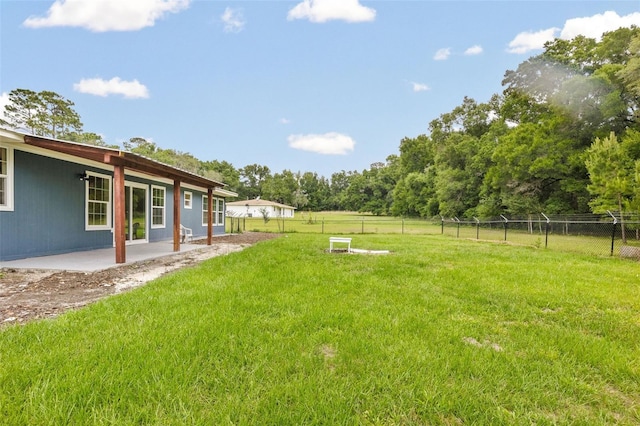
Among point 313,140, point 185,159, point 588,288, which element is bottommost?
point 588,288

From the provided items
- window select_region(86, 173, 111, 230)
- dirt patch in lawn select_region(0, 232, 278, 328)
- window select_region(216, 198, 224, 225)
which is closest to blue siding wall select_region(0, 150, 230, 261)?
Result: window select_region(86, 173, 111, 230)

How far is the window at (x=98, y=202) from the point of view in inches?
301

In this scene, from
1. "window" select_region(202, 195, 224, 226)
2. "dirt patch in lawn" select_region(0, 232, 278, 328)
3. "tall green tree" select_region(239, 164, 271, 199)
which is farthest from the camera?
"tall green tree" select_region(239, 164, 271, 199)

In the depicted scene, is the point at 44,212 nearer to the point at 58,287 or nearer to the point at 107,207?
the point at 107,207

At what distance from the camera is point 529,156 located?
20.6 m

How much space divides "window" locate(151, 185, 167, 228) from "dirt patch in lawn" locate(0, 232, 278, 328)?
4568mm

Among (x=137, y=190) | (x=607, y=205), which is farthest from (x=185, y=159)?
(x=607, y=205)

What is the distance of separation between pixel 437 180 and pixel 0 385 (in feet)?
114

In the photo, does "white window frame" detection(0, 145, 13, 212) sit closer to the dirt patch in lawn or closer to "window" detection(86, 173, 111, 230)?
the dirt patch in lawn

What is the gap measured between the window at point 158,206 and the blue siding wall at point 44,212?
8.81 ft

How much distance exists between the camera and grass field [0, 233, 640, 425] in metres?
1.72

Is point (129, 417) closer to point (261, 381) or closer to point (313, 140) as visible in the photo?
point (261, 381)

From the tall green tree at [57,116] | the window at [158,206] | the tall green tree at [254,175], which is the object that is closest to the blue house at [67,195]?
the window at [158,206]

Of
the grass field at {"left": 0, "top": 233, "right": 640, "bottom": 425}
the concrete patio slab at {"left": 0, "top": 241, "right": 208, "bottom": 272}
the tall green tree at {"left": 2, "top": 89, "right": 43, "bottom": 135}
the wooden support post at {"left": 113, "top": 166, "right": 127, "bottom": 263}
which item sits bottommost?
the grass field at {"left": 0, "top": 233, "right": 640, "bottom": 425}
